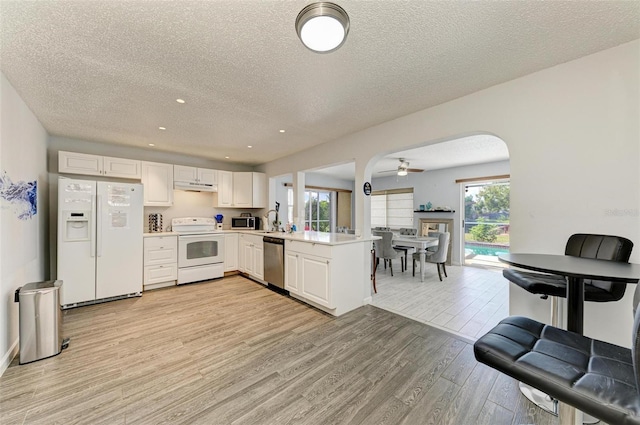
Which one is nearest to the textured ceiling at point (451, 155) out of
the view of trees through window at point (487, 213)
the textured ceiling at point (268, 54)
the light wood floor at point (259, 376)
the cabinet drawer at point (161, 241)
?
the view of trees through window at point (487, 213)

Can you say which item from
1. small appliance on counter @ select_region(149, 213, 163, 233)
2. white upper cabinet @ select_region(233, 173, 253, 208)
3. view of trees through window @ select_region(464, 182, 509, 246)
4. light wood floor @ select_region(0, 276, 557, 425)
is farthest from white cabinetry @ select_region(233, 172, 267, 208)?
view of trees through window @ select_region(464, 182, 509, 246)

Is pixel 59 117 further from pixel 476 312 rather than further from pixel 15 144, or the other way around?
pixel 476 312

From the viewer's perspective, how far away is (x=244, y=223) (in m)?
5.40

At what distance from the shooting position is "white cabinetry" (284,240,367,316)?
299 cm

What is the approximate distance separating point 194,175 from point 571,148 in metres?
5.25

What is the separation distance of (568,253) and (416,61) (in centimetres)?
183

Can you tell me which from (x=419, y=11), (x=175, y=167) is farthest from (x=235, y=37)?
(x=175, y=167)

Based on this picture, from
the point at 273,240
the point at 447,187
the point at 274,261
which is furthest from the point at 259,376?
the point at 447,187

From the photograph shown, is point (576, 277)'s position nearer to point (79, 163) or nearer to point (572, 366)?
point (572, 366)

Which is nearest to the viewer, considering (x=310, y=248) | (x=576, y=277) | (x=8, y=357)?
(x=576, y=277)

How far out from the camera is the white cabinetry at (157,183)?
4.23 m

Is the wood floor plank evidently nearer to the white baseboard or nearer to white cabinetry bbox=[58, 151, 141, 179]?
the white baseboard

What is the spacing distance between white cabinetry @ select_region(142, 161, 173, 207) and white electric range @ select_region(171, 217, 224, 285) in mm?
422

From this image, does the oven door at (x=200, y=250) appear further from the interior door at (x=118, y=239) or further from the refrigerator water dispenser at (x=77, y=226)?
the refrigerator water dispenser at (x=77, y=226)
